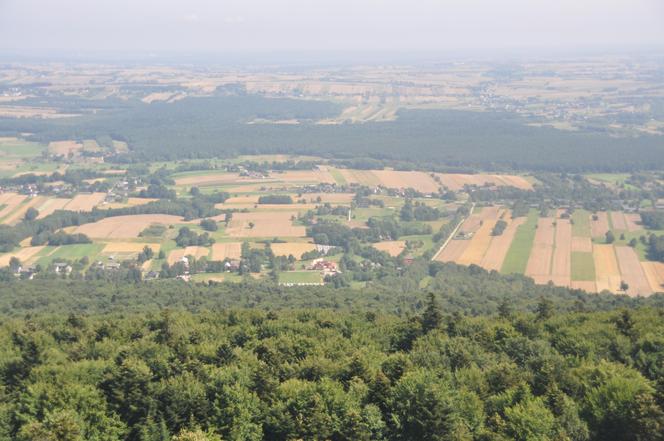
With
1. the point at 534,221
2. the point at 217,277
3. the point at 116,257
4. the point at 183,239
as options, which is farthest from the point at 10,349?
the point at 534,221

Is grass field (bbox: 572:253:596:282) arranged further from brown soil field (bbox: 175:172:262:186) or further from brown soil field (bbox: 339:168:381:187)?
brown soil field (bbox: 175:172:262:186)

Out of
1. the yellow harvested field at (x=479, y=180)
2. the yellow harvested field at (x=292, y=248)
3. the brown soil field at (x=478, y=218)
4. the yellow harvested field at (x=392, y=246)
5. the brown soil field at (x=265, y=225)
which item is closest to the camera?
the yellow harvested field at (x=292, y=248)

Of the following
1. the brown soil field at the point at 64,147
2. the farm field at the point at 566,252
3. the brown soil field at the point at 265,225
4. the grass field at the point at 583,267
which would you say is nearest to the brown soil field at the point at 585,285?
the farm field at the point at 566,252

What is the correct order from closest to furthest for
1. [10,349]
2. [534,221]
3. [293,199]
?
[10,349] → [534,221] → [293,199]

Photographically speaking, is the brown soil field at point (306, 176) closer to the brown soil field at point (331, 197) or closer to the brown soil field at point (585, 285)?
the brown soil field at point (331, 197)

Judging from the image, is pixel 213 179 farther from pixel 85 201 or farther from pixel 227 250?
pixel 227 250

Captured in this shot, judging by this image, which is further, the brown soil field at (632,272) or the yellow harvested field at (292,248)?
the yellow harvested field at (292,248)

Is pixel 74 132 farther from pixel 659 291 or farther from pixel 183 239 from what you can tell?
pixel 659 291
